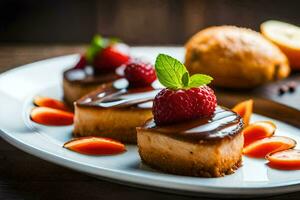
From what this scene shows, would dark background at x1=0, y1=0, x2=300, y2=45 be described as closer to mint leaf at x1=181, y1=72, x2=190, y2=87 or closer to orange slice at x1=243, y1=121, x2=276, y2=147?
orange slice at x1=243, y1=121, x2=276, y2=147

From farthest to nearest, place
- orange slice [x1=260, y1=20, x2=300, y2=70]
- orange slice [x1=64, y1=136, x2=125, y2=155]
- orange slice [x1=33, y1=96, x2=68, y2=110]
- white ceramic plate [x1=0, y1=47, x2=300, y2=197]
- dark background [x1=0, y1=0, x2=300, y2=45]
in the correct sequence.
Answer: dark background [x1=0, y1=0, x2=300, y2=45]
orange slice [x1=260, y1=20, x2=300, y2=70]
orange slice [x1=33, y1=96, x2=68, y2=110]
orange slice [x1=64, y1=136, x2=125, y2=155]
white ceramic plate [x1=0, y1=47, x2=300, y2=197]

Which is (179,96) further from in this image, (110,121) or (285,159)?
(110,121)

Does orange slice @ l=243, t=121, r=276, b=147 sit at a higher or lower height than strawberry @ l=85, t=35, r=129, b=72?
lower

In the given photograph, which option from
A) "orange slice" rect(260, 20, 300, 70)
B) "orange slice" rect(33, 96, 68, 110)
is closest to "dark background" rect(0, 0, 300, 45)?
"orange slice" rect(260, 20, 300, 70)

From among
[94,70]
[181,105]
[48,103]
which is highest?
[181,105]

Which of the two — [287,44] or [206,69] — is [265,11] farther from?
[206,69]

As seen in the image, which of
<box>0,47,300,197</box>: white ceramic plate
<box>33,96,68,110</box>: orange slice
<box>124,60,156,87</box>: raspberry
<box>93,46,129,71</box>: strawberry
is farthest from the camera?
<box>93,46,129,71</box>: strawberry

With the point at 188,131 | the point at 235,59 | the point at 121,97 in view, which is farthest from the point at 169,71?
the point at 235,59
